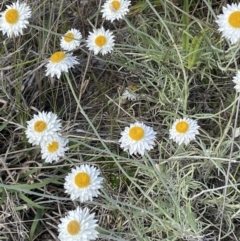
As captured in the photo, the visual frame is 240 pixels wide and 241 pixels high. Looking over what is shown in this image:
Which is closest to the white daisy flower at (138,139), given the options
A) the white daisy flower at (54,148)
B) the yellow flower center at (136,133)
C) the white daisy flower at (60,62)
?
the yellow flower center at (136,133)

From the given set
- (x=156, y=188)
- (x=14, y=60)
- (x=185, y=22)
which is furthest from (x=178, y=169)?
(x=14, y=60)

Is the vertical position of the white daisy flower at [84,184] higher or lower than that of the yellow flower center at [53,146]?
lower

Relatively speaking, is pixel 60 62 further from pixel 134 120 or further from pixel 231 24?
pixel 231 24

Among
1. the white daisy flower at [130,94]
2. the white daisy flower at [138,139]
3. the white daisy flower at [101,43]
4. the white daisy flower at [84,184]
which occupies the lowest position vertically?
the white daisy flower at [84,184]

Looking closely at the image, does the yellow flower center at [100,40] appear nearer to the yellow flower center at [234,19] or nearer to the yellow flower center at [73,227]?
the yellow flower center at [234,19]

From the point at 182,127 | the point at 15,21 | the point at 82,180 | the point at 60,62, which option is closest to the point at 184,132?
the point at 182,127

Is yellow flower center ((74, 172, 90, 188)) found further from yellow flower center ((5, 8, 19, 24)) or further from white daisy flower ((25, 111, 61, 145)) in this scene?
yellow flower center ((5, 8, 19, 24))
